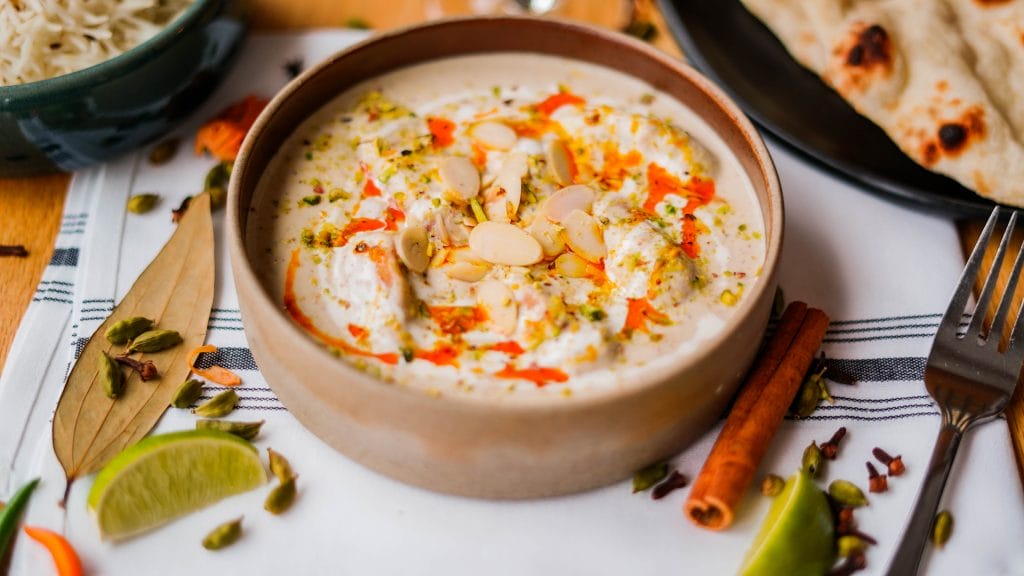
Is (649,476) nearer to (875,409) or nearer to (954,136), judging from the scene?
(875,409)

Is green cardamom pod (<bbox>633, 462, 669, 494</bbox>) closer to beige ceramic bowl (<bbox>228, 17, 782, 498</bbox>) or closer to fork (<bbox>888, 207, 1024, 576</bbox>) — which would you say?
beige ceramic bowl (<bbox>228, 17, 782, 498</bbox>)

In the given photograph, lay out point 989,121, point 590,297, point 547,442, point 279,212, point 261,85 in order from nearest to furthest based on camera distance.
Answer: point 547,442 < point 590,297 < point 279,212 < point 989,121 < point 261,85

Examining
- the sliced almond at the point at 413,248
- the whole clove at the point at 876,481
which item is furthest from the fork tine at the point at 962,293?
the sliced almond at the point at 413,248

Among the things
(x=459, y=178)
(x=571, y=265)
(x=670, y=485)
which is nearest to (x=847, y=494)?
(x=670, y=485)

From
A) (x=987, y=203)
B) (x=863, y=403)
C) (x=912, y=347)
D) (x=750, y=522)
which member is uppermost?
(x=987, y=203)

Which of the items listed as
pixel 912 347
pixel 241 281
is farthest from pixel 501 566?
pixel 912 347

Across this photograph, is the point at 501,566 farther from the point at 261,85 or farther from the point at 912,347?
the point at 261,85
